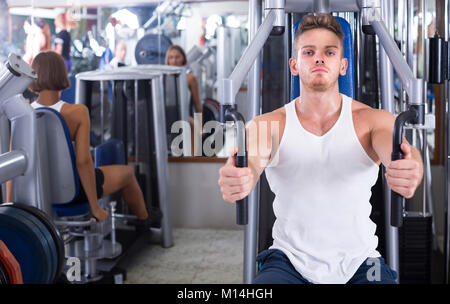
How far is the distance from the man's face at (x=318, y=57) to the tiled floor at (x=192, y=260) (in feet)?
5.22

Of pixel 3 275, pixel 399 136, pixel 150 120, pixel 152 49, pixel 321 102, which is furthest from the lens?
pixel 150 120

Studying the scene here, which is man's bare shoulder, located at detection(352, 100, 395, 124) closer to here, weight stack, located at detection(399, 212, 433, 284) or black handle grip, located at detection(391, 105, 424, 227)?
black handle grip, located at detection(391, 105, 424, 227)

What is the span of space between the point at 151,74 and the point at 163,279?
1.19 metres

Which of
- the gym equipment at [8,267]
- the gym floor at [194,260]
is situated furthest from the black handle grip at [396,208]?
the gym floor at [194,260]

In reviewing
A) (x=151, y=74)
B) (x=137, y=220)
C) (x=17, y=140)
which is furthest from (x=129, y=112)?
(x=17, y=140)

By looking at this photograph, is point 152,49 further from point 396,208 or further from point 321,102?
point 396,208

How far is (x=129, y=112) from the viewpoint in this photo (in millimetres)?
2924

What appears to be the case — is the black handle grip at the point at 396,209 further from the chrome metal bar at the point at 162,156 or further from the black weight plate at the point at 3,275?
the chrome metal bar at the point at 162,156

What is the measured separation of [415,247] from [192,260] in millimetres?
1246

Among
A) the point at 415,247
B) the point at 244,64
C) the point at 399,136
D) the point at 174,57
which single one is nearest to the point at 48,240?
the point at 244,64

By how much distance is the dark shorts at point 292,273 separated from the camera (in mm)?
1148

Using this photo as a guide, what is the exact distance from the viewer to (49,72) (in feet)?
6.45
